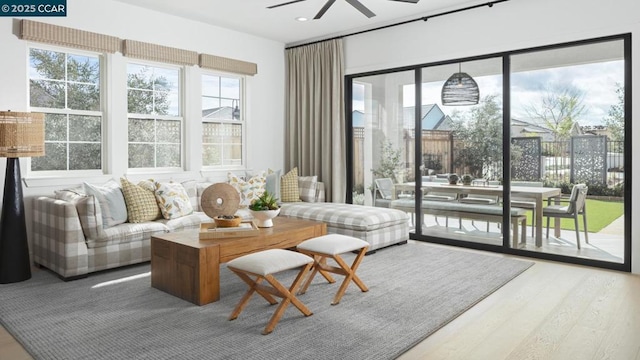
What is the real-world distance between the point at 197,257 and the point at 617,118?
383 centimetres

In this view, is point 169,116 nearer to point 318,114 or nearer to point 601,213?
point 318,114

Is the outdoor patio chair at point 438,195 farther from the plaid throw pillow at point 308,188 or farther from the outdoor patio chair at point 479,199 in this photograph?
the plaid throw pillow at point 308,188

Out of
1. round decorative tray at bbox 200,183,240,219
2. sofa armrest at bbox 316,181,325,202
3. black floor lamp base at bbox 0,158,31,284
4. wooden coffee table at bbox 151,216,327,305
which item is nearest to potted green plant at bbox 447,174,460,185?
sofa armrest at bbox 316,181,325,202

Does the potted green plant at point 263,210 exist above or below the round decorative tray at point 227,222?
above

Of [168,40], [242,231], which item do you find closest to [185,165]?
[168,40]

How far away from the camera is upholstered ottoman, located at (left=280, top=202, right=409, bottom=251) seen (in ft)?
15.5

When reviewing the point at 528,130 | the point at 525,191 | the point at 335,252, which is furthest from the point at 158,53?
the point at 525,191

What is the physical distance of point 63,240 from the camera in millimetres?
3713

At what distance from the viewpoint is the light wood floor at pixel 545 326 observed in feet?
8.03

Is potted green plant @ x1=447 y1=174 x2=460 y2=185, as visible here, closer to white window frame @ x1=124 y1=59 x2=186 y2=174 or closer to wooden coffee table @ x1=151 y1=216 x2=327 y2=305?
wooden coffee table @ x1=151 y1=216 x2=327 y2=305

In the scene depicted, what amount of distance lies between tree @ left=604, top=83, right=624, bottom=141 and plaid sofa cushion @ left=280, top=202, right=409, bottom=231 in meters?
2.18

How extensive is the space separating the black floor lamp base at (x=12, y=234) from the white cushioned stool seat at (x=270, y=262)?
207cm

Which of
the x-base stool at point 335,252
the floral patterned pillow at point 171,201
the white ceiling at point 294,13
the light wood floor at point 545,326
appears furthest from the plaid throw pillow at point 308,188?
the light wood floor at point 545,326

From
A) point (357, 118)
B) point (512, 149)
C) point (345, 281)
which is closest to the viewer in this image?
point (345, 281)
